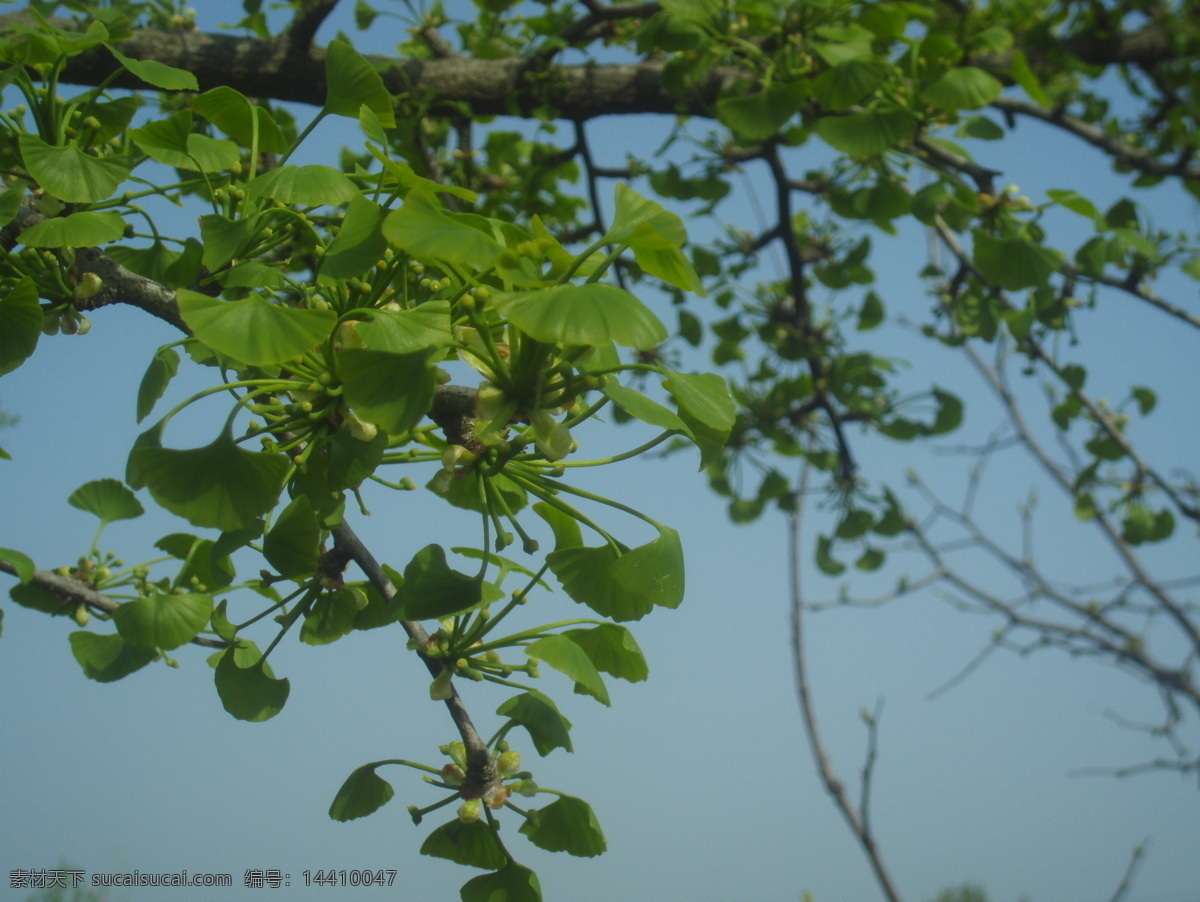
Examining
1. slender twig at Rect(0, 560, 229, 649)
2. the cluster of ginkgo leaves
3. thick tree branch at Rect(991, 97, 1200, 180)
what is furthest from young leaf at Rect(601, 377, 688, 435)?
thick tree branch at Rect(991, 97, 1200, 180)

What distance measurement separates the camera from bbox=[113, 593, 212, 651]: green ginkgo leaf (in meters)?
0.70

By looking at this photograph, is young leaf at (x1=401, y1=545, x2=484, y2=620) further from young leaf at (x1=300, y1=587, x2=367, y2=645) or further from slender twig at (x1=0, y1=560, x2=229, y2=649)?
slender twig at (x1=0, y1=560, x2=229, y2=649)

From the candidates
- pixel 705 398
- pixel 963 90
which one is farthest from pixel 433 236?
pixel 963 90

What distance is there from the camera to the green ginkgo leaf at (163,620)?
697 mm

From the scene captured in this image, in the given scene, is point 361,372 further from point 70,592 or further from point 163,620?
point 70,592

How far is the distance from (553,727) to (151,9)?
1.56m

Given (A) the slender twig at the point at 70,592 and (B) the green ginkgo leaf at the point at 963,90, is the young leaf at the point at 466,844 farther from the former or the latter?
(B) the green ginkgo leaf at the point at 963,90

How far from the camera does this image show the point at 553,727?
2.16ft

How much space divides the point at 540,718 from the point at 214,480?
0.29m

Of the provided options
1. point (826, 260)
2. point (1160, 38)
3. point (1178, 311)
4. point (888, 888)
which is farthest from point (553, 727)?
point (1160, 38)

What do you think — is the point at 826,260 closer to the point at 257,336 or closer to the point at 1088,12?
the point at 1088,12

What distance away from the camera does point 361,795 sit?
2.46 feet

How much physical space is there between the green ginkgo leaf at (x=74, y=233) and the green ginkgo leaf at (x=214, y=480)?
0.18 m

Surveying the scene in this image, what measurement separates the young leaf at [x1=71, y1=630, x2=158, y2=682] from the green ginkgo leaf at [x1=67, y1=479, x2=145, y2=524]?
29 centimetres
